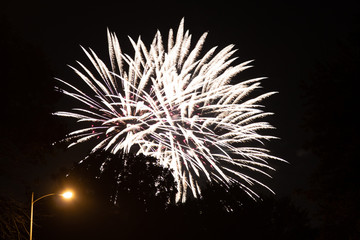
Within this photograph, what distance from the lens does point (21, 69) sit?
12.5 m

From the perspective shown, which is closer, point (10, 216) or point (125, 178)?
point (10, 216)

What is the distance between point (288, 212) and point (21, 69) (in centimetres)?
4171

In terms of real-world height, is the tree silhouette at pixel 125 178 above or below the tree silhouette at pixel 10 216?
above

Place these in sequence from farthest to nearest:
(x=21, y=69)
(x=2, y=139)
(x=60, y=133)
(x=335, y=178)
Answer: (x=335, y=178) < (x=60, y=133) < (x=21, y=69) < (x=2, y=139)

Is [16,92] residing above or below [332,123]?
above

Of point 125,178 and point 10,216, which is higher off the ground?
point 125,178

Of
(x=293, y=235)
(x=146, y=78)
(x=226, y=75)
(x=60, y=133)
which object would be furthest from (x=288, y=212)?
(x=60, y=133)

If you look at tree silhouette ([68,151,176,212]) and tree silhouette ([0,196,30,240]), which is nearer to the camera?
tree silhouette ([0,196,30,240])

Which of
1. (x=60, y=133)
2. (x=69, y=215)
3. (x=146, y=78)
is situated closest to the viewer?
(x=60, y=133)

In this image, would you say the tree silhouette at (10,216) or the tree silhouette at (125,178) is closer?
the tree silhouette at (10,216)

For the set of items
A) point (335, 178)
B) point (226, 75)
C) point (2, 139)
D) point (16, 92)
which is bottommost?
point (335, 178)

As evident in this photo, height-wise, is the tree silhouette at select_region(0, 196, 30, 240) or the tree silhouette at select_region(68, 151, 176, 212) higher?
the tree silhouette at select_region(68, 151, 176, 212)

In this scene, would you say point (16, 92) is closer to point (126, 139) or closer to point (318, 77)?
point (318, 77)

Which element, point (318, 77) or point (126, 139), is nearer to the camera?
point (318, 77)
